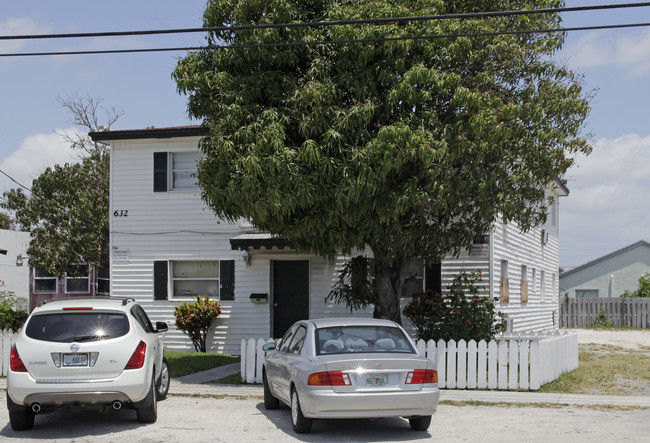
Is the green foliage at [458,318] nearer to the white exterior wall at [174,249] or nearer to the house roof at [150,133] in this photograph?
the white exterior wall at [174,249]

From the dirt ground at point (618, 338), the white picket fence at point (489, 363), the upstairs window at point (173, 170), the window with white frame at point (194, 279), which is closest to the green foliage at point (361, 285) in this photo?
the white picket fence at point (489, 363)

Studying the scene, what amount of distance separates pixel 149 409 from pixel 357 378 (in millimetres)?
2865

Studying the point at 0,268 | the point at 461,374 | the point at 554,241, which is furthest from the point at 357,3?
the point at 0,268

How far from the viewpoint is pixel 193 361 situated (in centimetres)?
1672

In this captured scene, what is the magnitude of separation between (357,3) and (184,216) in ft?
28.2

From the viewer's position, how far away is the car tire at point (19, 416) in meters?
9.18

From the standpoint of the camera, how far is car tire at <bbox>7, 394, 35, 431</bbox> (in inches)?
361

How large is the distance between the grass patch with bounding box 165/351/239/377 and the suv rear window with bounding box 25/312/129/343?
5.55 metres

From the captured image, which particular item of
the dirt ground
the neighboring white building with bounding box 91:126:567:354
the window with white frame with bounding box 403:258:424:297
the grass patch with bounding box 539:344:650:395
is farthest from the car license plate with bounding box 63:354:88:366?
the dirt ground

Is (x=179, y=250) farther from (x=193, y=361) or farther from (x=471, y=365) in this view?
(x=471, y=365)

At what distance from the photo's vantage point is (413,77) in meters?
12.5

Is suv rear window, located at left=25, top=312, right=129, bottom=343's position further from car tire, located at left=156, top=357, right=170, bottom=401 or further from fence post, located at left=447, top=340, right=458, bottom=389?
fence post, located at left=447, top=340, right=458, bottom=389

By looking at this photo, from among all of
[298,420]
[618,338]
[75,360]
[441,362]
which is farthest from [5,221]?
[298,420]

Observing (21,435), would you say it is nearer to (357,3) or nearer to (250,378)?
(250,378)
